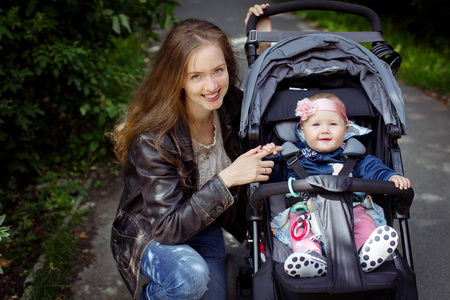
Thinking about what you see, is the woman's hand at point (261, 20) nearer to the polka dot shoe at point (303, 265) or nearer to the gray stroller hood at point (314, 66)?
the gray stroller hood at point (314, 66)

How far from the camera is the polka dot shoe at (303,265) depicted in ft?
6.08

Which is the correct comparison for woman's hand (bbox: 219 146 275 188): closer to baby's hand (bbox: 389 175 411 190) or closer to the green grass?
baby's hand (bbox: 389 175 411 190)

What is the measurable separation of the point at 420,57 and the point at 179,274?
6.19 m

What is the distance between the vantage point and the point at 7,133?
3535 mm

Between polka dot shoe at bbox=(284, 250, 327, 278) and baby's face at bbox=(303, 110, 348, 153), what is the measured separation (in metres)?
0.78

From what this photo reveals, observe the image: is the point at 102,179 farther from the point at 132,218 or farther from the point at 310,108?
the point at 310,108

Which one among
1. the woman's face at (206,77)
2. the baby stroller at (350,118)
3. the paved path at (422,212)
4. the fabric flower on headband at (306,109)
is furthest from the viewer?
the paved path at (422,212)

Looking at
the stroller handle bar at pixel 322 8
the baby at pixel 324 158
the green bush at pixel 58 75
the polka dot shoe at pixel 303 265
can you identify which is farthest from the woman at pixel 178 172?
the green bush at pixel 58 75

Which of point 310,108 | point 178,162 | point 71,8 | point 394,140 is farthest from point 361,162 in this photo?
point 71,8

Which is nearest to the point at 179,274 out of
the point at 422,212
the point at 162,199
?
the point at 162,199

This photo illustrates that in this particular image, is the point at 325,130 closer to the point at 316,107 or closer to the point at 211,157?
the point at 316,107

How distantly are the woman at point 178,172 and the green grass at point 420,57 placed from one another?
4.69 meters

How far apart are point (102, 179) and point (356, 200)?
111 inches

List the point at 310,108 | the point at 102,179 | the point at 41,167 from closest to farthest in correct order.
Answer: the point at 310,108 → the point at 41,167 → the point at 102,179
